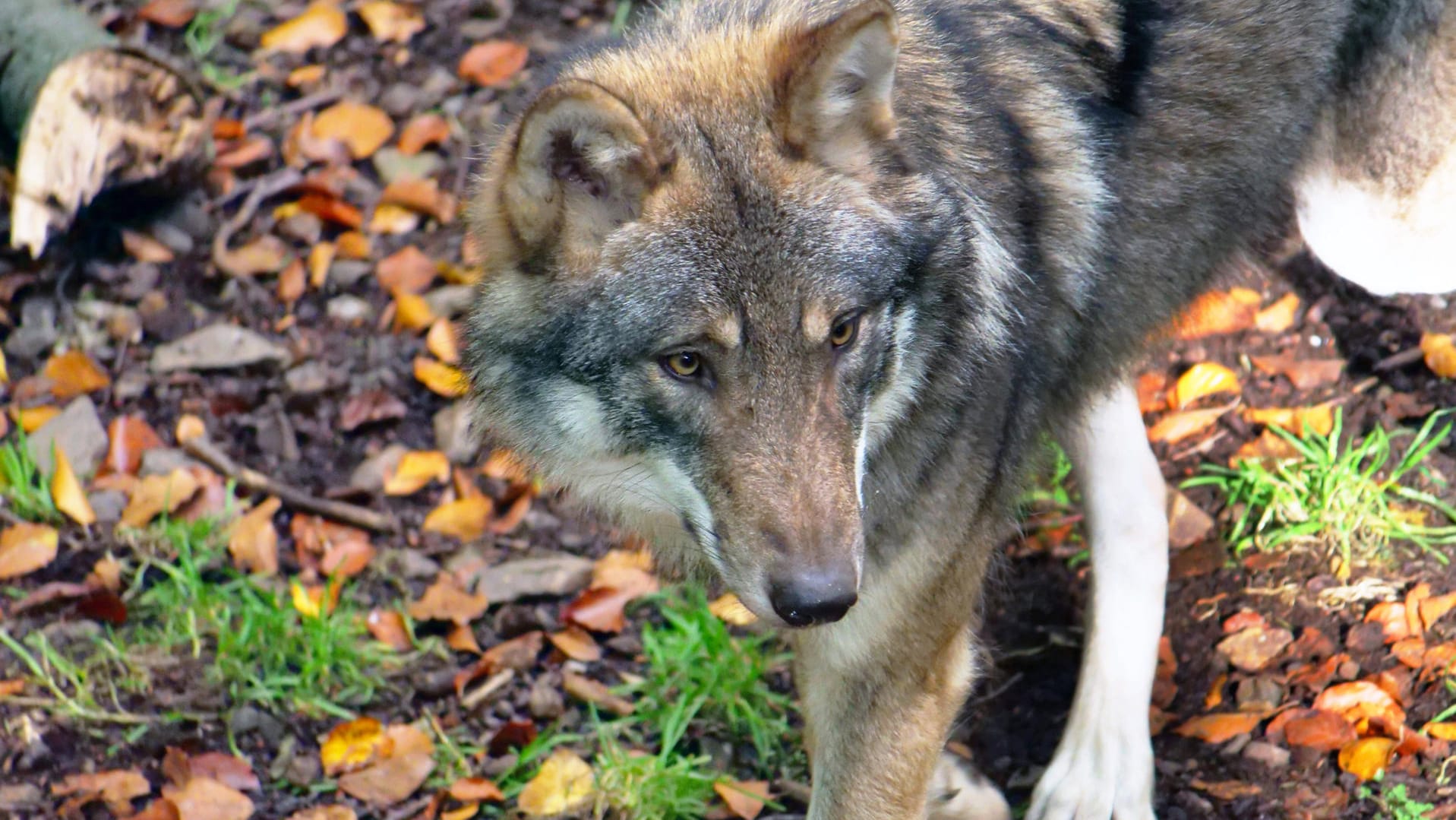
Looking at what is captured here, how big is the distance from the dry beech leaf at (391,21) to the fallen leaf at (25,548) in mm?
2717

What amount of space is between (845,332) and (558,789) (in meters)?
1.81

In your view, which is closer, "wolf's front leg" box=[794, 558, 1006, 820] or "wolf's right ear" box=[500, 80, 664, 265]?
"wolf's right ear" box=[500, 80, 664, 265]

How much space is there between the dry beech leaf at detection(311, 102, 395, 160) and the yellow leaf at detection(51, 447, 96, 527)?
6.06 ft

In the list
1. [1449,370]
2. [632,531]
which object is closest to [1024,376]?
[632,531]

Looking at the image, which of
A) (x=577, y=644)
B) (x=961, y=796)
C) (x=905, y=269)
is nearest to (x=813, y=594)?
(x=905, y=269)

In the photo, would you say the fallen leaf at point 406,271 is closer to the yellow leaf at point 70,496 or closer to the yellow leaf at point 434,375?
the yellow leaf at point 434,375

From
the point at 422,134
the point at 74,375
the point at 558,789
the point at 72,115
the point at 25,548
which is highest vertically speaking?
the point at 72,115

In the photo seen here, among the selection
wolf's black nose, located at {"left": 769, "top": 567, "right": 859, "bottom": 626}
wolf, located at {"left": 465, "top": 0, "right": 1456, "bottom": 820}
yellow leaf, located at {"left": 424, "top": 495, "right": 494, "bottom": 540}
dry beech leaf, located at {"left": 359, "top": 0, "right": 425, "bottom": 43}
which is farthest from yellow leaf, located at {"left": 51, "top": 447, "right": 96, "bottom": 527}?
wolf's black nose, located at {"left": 769, "top": 567, "right": 859, "bottom": 626}

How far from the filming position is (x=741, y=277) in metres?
2.64

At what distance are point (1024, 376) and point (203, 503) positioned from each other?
2.80 meters

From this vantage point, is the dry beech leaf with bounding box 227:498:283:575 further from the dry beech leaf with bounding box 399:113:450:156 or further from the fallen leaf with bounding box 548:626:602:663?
the dry beech leaf with bounding box 399:113:450:156

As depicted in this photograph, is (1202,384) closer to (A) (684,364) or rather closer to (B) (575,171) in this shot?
(A) (684,364)

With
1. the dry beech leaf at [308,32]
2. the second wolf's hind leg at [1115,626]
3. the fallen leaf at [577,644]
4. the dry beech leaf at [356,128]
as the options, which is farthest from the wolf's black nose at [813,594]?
the dry beech leaf at [308,32]

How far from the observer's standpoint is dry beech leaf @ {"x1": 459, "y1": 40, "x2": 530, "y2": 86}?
19.9 ft
